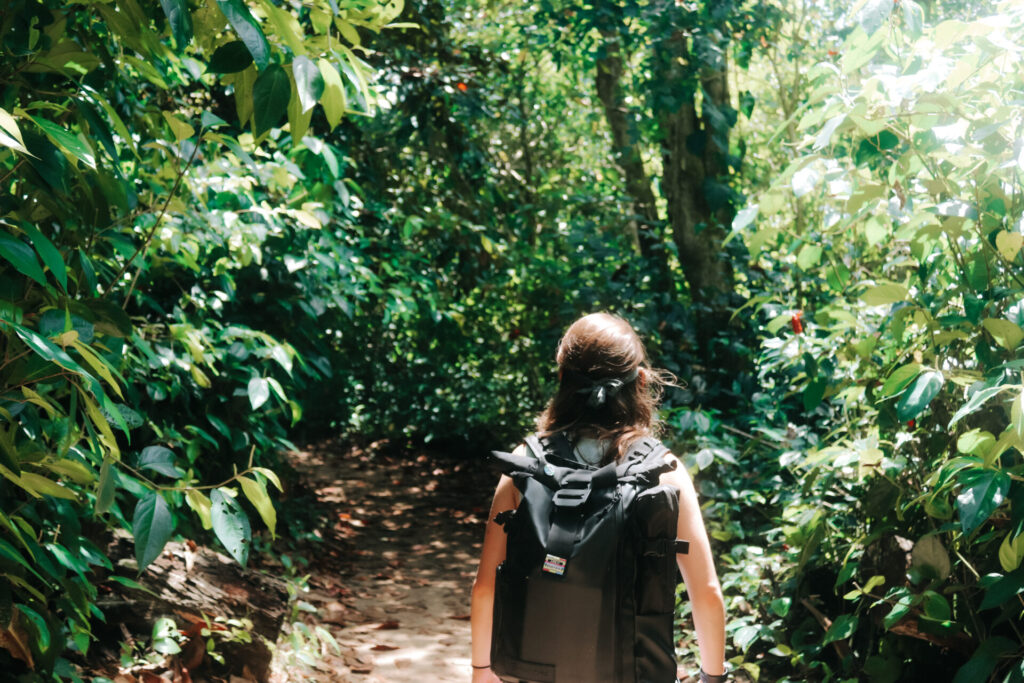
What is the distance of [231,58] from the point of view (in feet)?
5.24

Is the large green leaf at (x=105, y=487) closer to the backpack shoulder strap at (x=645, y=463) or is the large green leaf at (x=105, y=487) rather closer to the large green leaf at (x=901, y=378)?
the backpack shoulder strap at (x=645, y=463)

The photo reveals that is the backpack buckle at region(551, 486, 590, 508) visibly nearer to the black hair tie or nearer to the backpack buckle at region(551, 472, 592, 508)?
the backpack buckle at region(551, 472, 592, 508)

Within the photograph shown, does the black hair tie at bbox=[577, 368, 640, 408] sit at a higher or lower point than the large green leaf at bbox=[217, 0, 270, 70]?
lower

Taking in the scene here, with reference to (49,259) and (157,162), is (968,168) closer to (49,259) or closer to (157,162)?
(49,259)

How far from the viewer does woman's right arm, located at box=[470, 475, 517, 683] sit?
2191mm

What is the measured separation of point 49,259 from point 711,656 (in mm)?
1767

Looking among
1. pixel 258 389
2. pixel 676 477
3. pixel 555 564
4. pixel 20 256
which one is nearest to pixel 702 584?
pixel 676 477

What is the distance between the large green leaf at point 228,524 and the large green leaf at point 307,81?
2.89 ft

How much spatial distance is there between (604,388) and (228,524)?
3.15 ft

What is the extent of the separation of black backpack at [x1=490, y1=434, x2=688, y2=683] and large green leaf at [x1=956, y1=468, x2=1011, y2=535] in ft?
2.33

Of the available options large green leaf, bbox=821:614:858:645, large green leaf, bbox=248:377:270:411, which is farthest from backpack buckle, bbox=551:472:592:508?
large green leaf, bbox=248:377:270:411

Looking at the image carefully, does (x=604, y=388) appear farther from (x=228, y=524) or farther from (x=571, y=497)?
(x=228, y=524)

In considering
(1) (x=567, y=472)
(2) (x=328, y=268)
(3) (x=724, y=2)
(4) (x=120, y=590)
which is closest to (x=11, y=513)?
(1) (x=567, y=472)

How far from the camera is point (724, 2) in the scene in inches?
225
